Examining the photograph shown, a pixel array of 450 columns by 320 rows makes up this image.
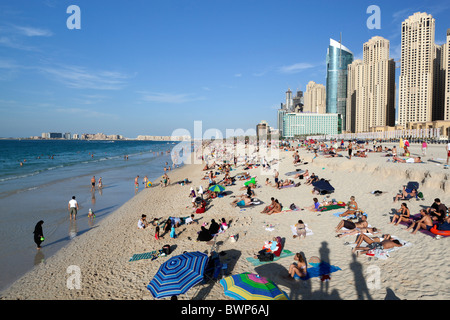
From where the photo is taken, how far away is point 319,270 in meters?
6.97

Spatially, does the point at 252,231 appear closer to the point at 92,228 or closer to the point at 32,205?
the point at 92,228

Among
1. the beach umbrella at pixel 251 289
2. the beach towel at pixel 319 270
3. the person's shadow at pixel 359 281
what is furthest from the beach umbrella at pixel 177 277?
the person's shadow at pixel 359 281

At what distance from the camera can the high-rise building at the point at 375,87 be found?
12031 centimetres

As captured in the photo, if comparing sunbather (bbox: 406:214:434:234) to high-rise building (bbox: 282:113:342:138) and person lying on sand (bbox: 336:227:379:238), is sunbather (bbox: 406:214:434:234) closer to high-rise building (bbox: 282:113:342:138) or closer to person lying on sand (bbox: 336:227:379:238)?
person lying on sand (bbox: 336:227:379:238)

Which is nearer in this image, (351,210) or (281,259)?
(281,259)

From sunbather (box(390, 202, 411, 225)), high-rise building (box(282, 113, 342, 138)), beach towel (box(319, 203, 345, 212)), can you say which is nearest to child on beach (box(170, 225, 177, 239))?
beach towel (box(319, 203, 345, 212))

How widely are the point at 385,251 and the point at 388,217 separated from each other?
368 cm

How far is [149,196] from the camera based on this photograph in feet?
62.8

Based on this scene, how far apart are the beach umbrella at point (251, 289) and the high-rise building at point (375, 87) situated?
443ft

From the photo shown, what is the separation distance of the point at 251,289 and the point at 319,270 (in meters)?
2.89

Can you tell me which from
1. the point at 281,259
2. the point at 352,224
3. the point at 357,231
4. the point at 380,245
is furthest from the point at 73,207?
the point at 380,245

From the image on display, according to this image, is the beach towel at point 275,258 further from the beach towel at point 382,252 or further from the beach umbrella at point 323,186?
the beach umbrella at point 323,186

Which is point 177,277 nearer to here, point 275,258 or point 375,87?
point 275,258
